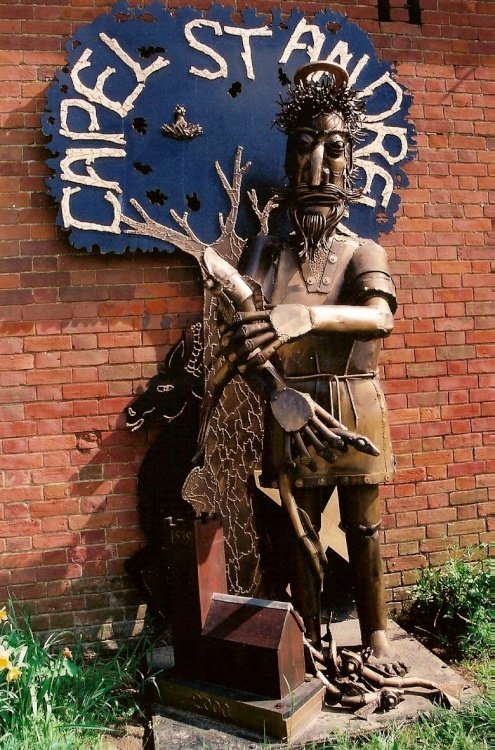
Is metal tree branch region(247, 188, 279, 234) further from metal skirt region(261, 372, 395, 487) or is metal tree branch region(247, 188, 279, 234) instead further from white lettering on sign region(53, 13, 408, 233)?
metal skirt region(261, 372, 395, 487)

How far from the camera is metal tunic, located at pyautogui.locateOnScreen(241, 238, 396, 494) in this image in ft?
9.05

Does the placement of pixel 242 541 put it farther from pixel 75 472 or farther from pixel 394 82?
pixel 394 82

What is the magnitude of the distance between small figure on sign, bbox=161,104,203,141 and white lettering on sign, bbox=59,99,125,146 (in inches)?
9.7

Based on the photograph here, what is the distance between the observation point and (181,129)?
353 centimetres

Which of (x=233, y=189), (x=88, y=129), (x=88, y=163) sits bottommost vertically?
(x=233, y=189)

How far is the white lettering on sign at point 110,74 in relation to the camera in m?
3.43

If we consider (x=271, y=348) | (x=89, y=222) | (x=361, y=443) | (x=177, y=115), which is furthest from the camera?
(x=177, y=115)

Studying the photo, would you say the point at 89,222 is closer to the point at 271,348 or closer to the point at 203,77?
the point at 203,77

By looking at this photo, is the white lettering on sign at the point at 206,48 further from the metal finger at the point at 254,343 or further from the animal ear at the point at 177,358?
the metal finger at the point at 254,343

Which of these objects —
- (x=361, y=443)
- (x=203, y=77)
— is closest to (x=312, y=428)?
(x=361, y=443)

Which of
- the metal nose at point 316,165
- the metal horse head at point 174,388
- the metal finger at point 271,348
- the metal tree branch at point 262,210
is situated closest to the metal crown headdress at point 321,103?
the metal nose at point 316,165

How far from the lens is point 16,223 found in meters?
3.46

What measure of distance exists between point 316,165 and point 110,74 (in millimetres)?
1436

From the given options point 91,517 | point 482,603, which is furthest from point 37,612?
point 482,603
